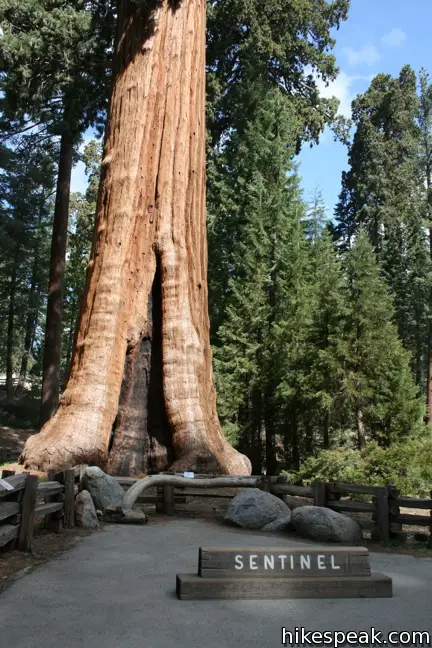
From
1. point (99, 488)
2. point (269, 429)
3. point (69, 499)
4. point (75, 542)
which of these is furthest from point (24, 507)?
point (269, 429)

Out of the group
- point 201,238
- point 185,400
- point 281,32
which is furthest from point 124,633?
point 281,32

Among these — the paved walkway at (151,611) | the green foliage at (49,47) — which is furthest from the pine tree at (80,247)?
the paved walkway at (151,611)

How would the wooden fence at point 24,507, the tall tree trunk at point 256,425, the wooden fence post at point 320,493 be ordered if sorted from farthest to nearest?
the tall tree trunk at point 256,425 < the wooden fence post at point 320,493 < the wooden fence at point 24,507

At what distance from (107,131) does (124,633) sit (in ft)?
33.6

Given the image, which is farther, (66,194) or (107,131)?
(66,194)

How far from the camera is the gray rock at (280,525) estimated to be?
788 centimetres

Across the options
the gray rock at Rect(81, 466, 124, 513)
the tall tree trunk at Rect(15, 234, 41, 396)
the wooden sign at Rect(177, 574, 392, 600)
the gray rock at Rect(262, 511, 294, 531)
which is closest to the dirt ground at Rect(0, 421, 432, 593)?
the gray rock at Rect(81, 466, 124, 513)

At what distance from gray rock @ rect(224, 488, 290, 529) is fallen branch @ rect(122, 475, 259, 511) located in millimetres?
733

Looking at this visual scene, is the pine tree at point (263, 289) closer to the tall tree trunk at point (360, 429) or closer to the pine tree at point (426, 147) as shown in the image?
the tall tree trunk at point (360, 429)

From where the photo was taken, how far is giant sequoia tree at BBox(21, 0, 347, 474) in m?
10.5

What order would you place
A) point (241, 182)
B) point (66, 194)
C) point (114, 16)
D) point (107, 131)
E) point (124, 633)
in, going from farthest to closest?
point (241, 182)
point (66, 194)
point (114, 16)
point (107, 131)
point (124, 633)

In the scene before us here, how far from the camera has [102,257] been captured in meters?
11.2

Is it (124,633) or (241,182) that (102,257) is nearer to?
(124,633)

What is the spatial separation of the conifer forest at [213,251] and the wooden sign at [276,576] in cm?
541
